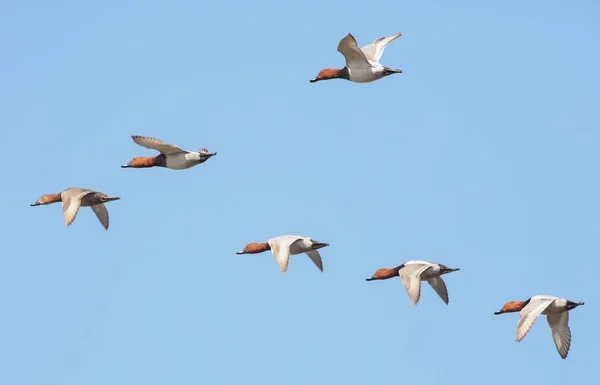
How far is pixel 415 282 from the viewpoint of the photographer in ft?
106

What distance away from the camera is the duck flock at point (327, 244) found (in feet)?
103

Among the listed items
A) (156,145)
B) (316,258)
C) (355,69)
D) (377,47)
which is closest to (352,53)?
(355,69)

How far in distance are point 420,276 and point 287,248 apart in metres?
3.34

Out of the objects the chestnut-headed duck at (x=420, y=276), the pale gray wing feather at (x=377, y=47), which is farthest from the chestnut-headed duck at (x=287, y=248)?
the pale gray wing feather at (x=377, y=47)

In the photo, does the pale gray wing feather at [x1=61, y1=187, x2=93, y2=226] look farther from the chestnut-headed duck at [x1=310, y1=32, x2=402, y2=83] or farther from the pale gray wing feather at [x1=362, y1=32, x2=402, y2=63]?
the pale gray wing feather at [x1=362, y1=32, x2=402, y2=63]

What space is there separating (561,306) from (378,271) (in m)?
6.14

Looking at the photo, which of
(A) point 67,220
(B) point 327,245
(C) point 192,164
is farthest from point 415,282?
(A) point 67,220

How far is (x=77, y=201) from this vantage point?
32.7 meters

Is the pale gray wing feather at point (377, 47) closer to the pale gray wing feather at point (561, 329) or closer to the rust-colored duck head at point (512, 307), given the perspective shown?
the rust-colored duck head at point (512, 307)

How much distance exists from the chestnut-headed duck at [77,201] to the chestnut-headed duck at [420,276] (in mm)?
7342

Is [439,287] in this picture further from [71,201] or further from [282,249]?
[71,201]

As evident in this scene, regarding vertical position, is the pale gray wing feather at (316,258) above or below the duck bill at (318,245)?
below

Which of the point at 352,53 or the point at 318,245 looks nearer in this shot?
the point at 318,245

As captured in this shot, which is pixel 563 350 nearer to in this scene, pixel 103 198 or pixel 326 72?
pixel 326 72
